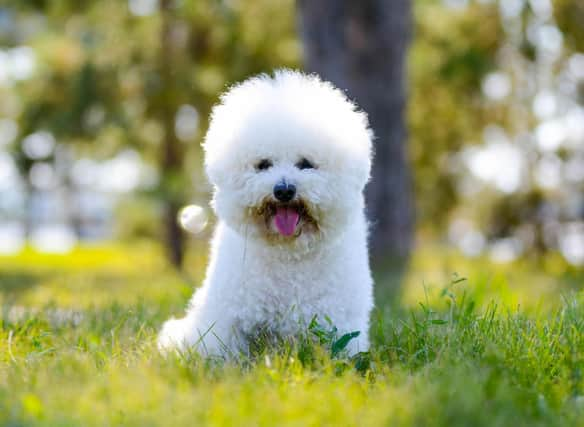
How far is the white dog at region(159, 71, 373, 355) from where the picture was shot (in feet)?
11.0

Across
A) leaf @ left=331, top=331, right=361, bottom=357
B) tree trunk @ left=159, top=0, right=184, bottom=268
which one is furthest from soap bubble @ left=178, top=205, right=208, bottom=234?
tree trunk @ left=159, top=0, right=184, bottom=268

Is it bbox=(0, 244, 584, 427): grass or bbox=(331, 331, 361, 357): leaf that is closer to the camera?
bbox=(0, 244, 584, 427): grass

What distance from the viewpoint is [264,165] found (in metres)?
3.41

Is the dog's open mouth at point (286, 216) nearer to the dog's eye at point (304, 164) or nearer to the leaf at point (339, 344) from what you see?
the dog's eye at point (304, 164)

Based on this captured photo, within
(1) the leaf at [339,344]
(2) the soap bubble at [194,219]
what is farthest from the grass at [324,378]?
(2) the soap bubble at [194,219]

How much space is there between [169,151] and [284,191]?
390 inches

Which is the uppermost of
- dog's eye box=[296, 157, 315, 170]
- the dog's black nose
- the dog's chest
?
dog's eye box=[296, 157, 315, 170]

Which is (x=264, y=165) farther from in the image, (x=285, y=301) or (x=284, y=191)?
(x=285, y=301)

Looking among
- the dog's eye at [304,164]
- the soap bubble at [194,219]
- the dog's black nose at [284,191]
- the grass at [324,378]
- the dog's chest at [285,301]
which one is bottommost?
the grass at [324,378]

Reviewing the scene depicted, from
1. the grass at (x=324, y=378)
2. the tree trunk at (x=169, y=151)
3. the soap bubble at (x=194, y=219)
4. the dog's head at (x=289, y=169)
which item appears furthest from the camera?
the tree trunk at (x=169, y=151)

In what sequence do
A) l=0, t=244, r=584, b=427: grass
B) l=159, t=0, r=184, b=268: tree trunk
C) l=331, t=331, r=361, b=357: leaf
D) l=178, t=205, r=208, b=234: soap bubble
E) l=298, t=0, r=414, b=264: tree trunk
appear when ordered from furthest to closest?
l=159, t=0, r=184, b=268: tree trunk
l=298, t=0, r=414, b=264: tree trunk
l=178, t=205, r=208, b=234: soap bubble
l=331, t=331, r=361, b=357: leaf
l=0, t=244, r=584, b=427: grass

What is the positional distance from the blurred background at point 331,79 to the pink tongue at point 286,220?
5820 mm

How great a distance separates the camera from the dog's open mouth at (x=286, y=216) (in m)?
3.35

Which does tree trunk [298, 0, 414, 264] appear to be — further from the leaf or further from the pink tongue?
the leaf
